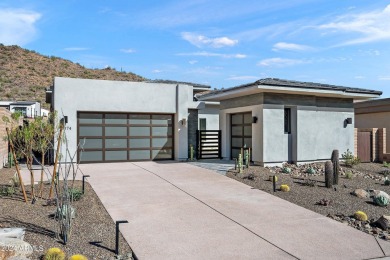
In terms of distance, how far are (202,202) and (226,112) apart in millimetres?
9640

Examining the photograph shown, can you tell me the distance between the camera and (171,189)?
10.4 meters


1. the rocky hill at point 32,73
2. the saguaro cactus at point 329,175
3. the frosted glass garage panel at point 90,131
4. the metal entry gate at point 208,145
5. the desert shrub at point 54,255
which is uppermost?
the rocky hill at point 32,73

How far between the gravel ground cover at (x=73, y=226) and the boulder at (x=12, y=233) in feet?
0.39

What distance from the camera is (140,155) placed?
56.9 ft

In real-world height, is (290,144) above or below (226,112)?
below

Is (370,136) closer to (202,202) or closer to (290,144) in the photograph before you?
(290,144)

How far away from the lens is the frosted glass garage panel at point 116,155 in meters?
16.7

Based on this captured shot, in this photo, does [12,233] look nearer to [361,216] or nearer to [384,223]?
[361,216]

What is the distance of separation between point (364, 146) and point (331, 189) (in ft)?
28.6

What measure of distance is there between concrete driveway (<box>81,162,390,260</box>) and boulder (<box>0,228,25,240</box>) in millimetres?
1728

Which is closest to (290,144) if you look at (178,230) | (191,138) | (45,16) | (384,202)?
(191,138)

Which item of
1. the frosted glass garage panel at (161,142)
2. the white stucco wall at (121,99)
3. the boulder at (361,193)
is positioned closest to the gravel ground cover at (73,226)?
the boulder at (361,193)

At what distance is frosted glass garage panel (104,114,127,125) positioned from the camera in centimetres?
1664

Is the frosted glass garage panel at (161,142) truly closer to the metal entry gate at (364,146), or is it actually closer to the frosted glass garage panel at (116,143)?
the frosted glass garage panel at (116,143)
